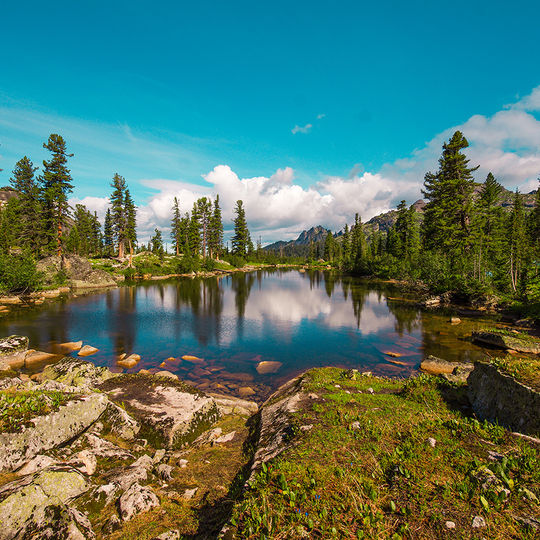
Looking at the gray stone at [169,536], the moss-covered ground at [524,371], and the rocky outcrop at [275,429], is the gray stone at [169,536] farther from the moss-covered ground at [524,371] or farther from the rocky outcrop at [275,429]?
the moss-covered ground at [524,371]

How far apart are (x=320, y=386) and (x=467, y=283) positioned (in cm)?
3105

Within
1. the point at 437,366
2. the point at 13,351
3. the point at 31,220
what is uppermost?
the point at 31,220

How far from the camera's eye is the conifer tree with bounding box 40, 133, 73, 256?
44469 mm

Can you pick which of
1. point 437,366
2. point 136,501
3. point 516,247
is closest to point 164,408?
point 136,501

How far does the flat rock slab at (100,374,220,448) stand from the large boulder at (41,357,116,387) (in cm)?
65

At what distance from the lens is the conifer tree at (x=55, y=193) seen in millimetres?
44469

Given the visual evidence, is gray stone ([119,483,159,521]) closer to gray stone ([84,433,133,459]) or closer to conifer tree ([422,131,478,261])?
gray stone ([84,433,133,459])

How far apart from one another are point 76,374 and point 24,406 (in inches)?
205

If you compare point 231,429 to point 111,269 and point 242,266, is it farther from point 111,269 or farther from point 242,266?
point 242,266

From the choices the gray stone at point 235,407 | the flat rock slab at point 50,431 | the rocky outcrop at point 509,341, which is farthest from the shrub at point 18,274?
the rocky outcrop at point 509,341

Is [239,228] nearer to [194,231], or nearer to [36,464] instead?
[194,231]

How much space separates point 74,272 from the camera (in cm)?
4869

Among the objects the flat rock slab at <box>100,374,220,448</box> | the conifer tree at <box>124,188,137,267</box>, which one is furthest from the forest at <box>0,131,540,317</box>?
the flat rock slab at <box>100,374,220,448</box>

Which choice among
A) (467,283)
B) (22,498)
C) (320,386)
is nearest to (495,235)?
(467,283)
